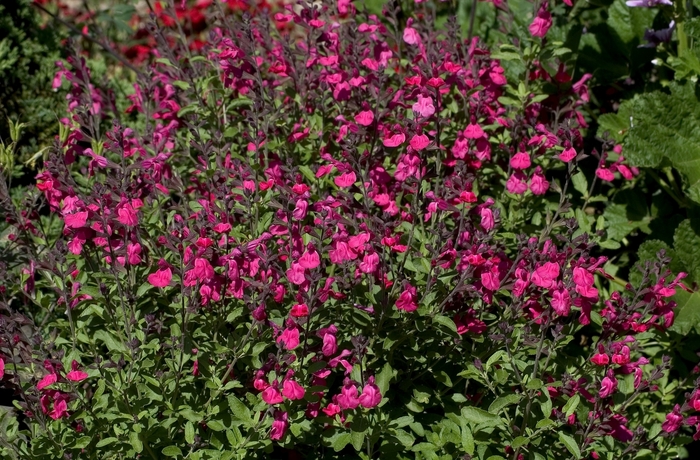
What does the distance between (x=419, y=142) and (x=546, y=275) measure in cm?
57

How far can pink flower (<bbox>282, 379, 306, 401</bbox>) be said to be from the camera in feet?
7.58

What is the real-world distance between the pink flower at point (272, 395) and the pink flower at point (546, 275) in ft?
2.67

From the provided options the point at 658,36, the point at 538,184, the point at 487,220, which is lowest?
the point at 538,184

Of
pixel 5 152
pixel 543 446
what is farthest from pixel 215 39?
pixel 543 446

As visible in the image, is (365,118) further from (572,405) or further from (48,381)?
(48,381)

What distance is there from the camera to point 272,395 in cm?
232

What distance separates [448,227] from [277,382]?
3.78 feet

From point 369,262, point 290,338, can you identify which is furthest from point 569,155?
point 290,338

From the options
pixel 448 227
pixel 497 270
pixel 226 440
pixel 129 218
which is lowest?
pixel 226 440

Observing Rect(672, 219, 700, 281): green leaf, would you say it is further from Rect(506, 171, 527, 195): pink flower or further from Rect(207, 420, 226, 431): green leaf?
Rect(207, 420, 226, 431): green leaf

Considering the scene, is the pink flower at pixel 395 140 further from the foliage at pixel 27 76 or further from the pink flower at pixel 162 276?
the foliage at pixel 27 76

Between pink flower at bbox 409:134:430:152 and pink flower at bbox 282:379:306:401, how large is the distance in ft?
2.68

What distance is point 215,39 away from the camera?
11.9 feet

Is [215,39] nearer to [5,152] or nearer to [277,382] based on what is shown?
[5,152]
